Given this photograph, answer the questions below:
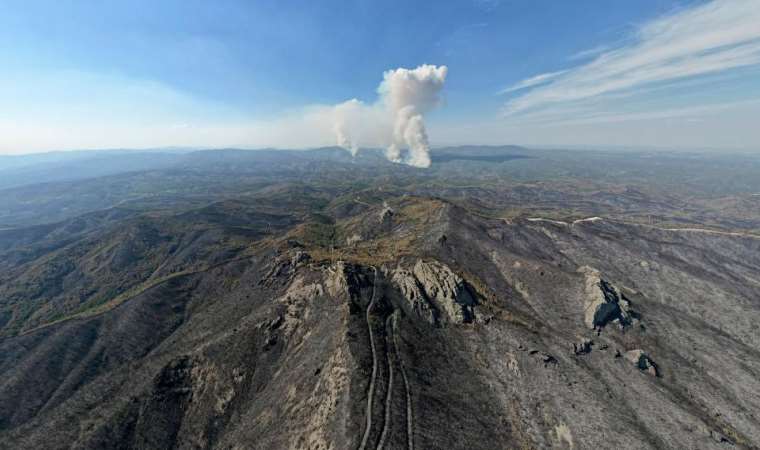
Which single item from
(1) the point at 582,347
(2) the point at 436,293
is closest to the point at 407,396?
(2) the point at 436,293

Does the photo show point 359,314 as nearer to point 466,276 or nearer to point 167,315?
point 466,276

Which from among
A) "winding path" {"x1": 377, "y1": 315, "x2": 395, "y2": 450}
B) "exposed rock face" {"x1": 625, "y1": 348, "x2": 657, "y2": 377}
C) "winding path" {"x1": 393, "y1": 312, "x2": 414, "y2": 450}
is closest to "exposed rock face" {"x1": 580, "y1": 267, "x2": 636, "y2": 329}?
"exposed rock face" {"x1": 625, "y1": 348, "x2": 657, "y2": 377}

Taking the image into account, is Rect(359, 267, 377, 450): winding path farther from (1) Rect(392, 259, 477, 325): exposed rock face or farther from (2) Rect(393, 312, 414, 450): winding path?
(1) Rect(392, 259, 477, 325): exposed rock face

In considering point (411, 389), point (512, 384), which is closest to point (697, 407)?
point (512, 384)

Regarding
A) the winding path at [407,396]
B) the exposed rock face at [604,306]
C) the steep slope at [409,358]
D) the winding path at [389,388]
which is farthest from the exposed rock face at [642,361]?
the winding path at [389,388]

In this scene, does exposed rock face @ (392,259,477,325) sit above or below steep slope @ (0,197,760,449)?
above

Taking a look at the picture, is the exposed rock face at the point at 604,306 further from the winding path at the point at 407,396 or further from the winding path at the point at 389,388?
the winding path at the point at 389,388
